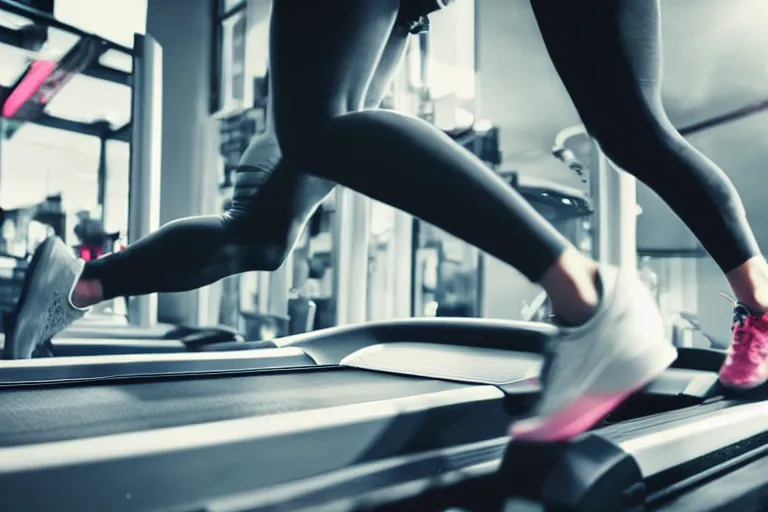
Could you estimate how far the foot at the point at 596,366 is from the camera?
0.79m

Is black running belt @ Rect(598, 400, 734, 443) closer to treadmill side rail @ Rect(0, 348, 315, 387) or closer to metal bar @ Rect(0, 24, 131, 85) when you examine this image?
treadmill side rail @ Rect(0, 348, 315, 387)

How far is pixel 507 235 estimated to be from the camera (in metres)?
0.82

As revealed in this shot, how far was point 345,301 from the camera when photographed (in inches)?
83.5

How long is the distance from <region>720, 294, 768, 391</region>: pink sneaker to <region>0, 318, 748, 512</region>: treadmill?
6 cm

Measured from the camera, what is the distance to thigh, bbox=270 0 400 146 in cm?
92

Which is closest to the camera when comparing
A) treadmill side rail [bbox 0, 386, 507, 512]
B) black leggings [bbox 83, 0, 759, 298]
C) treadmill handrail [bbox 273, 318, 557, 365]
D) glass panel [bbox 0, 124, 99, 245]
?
treadmill side rail [bbox 0, 386, 507, 512]

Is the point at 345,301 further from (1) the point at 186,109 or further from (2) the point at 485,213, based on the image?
(2) the point at 485,213

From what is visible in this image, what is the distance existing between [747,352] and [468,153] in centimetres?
65

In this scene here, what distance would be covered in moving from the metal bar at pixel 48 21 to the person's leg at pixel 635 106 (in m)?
1.51

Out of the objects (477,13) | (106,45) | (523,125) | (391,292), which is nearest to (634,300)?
(523,125)

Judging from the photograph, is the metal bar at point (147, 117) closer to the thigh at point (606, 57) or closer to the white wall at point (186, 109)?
the white wall at point (186, 109)

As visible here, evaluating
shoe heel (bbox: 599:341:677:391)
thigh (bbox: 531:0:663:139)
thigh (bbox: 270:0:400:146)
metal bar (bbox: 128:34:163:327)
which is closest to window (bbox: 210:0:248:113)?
metal bar (bbox: 128:34:163:327)

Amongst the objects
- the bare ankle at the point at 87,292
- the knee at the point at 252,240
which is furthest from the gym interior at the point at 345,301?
the knee at the point at 252,240

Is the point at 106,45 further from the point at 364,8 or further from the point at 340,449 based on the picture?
the point at 340,449
